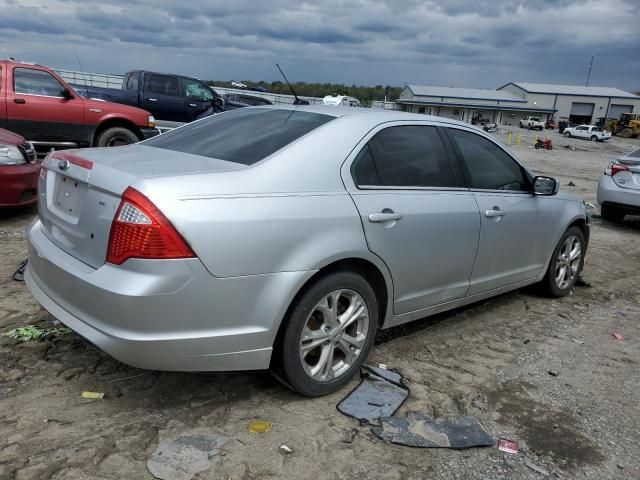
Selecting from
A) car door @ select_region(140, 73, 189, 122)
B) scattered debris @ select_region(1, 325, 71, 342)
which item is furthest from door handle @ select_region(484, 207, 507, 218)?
car door @ select_region(140, 73, 189, 122)

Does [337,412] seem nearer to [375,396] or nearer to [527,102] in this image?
[375,396]

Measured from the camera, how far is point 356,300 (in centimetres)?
318

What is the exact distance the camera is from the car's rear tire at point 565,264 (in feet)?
16.6

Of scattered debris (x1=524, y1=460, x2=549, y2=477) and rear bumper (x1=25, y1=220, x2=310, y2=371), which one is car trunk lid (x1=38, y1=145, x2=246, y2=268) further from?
scattered debris (x1=524, y1=460, x2=549, y2=477)

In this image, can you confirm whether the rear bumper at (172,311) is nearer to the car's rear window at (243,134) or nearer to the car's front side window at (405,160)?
the car's rear window at (243,134)

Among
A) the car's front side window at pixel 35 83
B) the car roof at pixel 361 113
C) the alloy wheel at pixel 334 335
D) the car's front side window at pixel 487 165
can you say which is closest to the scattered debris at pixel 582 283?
the car's front side window at pixel 487 165

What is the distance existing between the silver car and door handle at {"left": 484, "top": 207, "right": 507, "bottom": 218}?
0.02 meters

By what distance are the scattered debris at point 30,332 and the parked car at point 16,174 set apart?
2.93m

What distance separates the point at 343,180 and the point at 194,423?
151 cm

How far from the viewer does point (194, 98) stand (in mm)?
13867

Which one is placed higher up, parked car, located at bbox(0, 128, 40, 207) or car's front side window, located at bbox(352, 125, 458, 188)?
car's front side window, located at bbox(352, 125, 458, 188)

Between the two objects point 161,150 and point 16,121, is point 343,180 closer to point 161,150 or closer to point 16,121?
point 161,150

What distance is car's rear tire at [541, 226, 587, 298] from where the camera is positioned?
5.07m

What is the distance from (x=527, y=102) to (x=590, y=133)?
106 feet
